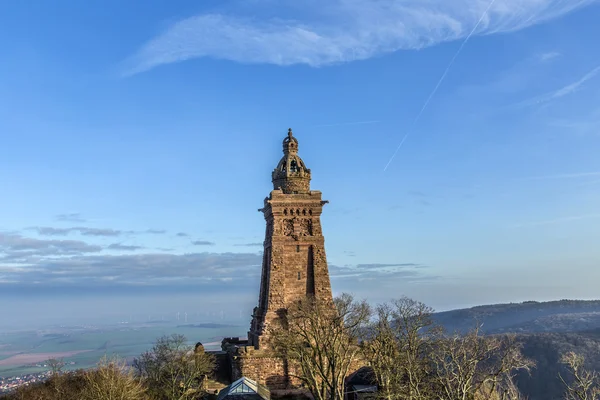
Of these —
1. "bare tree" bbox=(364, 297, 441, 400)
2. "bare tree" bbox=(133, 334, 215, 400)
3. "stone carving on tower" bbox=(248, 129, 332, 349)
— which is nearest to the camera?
"bare tree" bbox=(364, 297, 441, 400)

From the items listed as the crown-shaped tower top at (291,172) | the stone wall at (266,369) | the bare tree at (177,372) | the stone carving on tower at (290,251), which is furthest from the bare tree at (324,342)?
the crown-shaped tower top at (291,172)

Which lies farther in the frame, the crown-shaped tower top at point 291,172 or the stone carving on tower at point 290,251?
the crown-shaped tower top at point 291,172

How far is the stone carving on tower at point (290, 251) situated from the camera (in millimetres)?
46844

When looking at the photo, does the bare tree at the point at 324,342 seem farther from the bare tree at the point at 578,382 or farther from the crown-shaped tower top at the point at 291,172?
the bare tree at the point at 578,382

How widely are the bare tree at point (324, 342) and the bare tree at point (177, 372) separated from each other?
21.5ft

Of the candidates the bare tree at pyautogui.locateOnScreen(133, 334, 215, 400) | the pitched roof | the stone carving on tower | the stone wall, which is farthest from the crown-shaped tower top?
the pitched roof

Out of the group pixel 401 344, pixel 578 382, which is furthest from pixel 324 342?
pixel 578 382

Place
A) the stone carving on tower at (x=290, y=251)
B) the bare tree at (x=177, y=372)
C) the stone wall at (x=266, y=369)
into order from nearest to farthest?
the bare tree at (x=177, y=372), the stone wall at (x=266, y=369), the stone carving on tower at (x=290, y=251)

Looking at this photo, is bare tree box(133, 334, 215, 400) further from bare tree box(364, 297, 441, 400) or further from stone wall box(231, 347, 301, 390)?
bare tree box(364, 297, 441, 400)

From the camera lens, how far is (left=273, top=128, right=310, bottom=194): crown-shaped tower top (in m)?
50.2

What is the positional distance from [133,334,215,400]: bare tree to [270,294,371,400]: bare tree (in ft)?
21.5

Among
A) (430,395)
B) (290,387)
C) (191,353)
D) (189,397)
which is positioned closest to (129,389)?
(189,397)

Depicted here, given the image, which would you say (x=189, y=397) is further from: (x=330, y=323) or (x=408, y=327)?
(x=408, y=327)

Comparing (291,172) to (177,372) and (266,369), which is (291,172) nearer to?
(266,369)
